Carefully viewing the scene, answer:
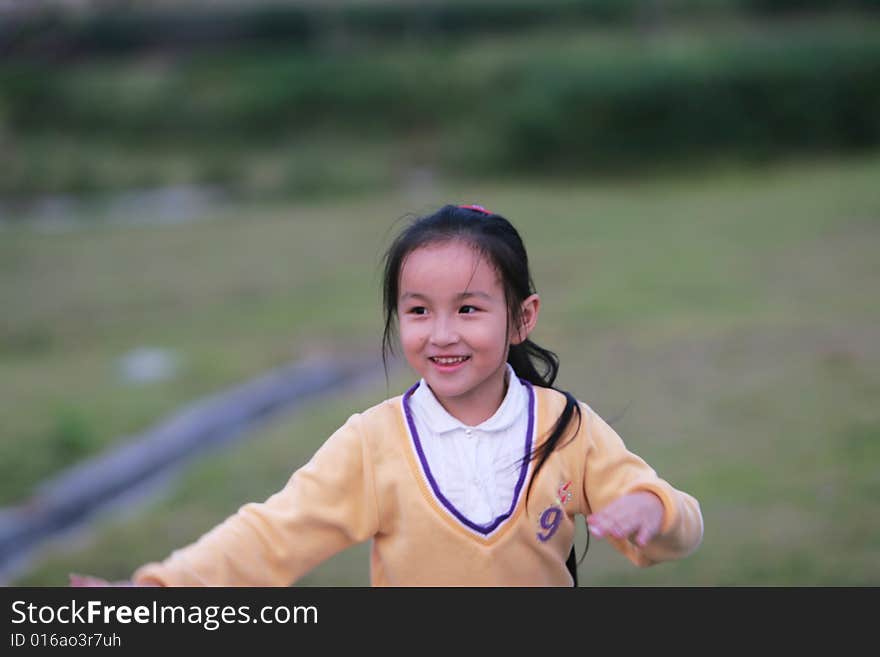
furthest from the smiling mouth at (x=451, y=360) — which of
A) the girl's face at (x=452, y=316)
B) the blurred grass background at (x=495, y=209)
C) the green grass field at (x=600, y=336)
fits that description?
the green grass field at (x=600, y=336)

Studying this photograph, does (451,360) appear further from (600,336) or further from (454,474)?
(600,336)

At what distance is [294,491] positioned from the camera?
1.83 meters

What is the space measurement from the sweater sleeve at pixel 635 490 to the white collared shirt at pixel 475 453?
4.7 inches

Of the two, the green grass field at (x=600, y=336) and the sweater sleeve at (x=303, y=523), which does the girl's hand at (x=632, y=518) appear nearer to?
the sweater sleeve at (x=303, y=523)

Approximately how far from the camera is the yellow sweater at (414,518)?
178 centimetres

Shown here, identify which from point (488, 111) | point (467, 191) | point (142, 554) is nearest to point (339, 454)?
point (142, 554)

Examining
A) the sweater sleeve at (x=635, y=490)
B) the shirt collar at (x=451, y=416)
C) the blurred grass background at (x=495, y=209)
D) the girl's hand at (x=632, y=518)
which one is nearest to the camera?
the girl's hand at (x=632, y=518)

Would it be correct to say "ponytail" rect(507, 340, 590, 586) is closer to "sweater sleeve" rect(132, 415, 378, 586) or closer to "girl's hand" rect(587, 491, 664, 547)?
"girl's hand" rect(587, 491, 664, 547)

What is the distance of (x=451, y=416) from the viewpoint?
187cm

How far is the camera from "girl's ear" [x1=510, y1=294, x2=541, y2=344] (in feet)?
6.31

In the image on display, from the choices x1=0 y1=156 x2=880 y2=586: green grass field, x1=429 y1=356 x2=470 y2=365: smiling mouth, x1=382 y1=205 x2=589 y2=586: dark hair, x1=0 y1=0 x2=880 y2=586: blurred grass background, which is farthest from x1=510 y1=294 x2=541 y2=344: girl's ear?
x1=0 y1=156 x2=880 y2=586: green grass field

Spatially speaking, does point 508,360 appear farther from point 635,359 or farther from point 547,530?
point 635,359

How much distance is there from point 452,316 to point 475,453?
0.72ft

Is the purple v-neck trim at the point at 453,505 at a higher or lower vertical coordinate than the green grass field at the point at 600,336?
lower
